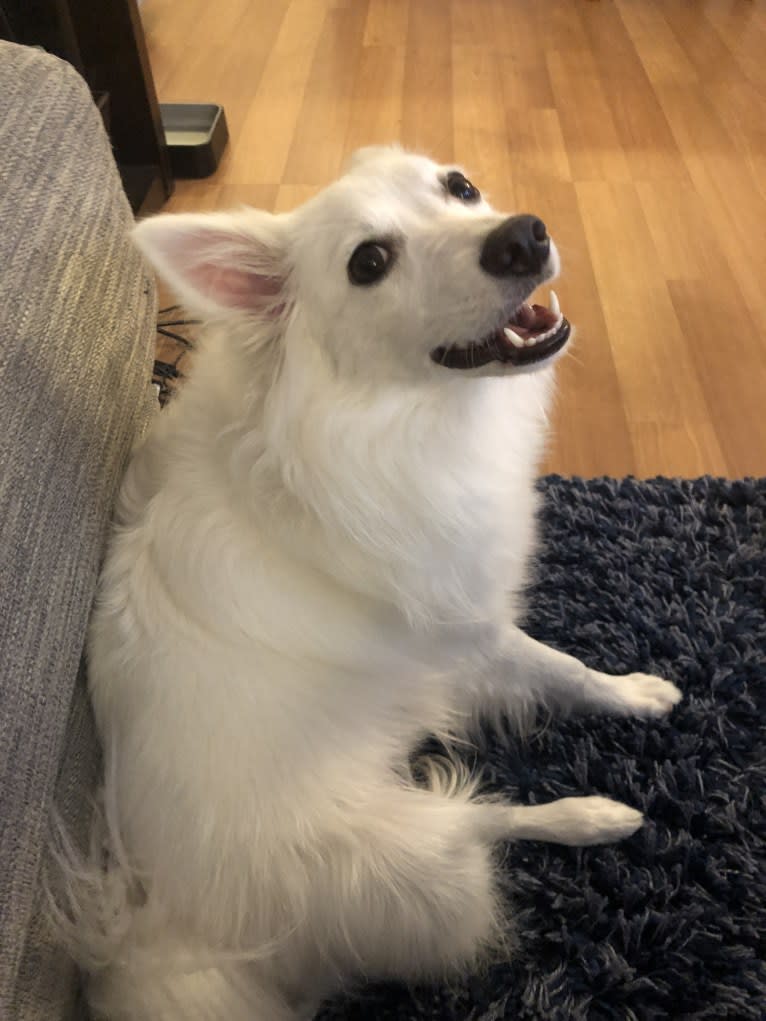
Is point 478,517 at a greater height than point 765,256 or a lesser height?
greater

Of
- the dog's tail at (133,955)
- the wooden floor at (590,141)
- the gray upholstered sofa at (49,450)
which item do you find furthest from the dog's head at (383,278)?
the wooden floor at (590,141)

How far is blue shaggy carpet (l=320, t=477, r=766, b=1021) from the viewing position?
1286mm

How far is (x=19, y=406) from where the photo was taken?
1.01 meters

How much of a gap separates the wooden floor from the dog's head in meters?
0.99

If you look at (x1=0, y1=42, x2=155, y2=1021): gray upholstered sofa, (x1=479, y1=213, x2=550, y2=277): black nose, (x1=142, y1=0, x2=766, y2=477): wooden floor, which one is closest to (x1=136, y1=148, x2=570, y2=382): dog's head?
(x1=479, y1=213, x2=550, y2=277): black nose

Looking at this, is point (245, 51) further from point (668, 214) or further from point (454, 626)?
point (454, 626)

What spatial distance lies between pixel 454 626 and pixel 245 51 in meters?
3.51

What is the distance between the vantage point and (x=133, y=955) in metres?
1.01

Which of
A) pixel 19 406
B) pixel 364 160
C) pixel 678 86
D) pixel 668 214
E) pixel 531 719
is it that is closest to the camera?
pixel 19 406

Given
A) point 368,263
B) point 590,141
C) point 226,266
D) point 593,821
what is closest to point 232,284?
point 226,266

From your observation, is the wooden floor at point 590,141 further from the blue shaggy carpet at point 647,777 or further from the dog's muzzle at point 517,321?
the dog's muzzle at point 517,321

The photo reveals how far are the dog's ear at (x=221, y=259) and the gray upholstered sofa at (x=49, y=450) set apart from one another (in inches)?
8.0

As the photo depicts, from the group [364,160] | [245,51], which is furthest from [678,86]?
[364,160]

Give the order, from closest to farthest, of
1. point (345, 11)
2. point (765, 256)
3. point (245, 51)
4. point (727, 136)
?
1. point (765, 256)
2. point (727, 136)
3. point (245, 51)
4. point (345, 11)
